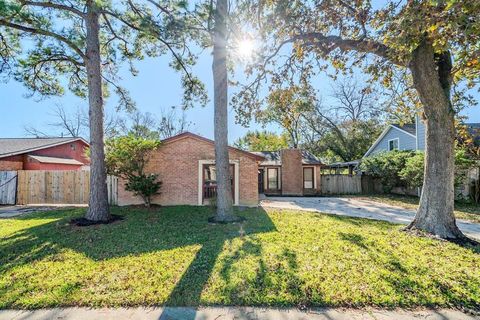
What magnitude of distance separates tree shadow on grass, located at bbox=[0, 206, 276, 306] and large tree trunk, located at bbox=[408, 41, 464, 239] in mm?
4255

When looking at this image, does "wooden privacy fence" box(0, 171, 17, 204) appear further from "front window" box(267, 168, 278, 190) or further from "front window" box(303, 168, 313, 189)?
"front window" box(303, 168, 313, 189)

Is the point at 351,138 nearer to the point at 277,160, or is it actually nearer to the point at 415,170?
the point at 277,160

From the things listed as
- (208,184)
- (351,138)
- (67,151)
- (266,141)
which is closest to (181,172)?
(208,184)

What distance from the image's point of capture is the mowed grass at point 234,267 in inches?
129

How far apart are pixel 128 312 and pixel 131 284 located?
0.68m

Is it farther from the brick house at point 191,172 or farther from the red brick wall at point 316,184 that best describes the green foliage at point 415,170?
the brick house at point 191,172

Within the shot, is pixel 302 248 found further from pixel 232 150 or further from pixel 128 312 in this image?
pixel 232 150

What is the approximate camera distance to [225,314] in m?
2.95

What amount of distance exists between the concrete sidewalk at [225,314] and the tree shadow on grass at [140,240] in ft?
0.78

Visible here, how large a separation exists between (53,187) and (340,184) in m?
20.0

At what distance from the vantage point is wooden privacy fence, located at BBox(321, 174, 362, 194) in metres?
19.5

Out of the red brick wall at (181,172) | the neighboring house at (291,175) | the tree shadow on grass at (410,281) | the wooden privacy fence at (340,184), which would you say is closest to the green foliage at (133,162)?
the red brick wall at (181,172)

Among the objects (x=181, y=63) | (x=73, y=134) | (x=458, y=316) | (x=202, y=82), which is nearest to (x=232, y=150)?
(x=202, y=82)

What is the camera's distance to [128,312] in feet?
9.86
